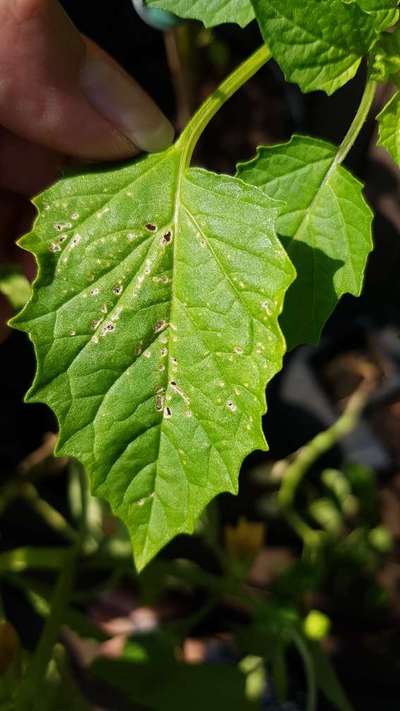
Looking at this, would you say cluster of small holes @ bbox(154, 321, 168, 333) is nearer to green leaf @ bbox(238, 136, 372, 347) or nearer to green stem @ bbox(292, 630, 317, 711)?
green leaf @ bbox(238, 136, 372, 347)

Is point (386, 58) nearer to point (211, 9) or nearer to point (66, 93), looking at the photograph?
point (211, 9)

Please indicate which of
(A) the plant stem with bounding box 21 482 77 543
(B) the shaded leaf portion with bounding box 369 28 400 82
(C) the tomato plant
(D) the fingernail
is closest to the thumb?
(D) the fingernail

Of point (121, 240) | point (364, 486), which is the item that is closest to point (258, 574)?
point (364, 486)

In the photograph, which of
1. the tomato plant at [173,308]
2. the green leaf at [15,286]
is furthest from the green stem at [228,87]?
the green leaf at [15,286]

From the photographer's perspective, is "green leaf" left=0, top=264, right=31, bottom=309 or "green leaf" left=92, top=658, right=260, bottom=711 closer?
"green leaf" left=0, top=264, right=31, bottom=309

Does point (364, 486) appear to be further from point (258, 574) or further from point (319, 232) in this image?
point (319, 232)

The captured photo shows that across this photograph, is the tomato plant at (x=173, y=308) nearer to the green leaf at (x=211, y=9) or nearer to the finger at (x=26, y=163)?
the green leaf at (x=211, y=9)

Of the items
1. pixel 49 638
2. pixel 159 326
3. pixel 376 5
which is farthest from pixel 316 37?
pixel 49 638
